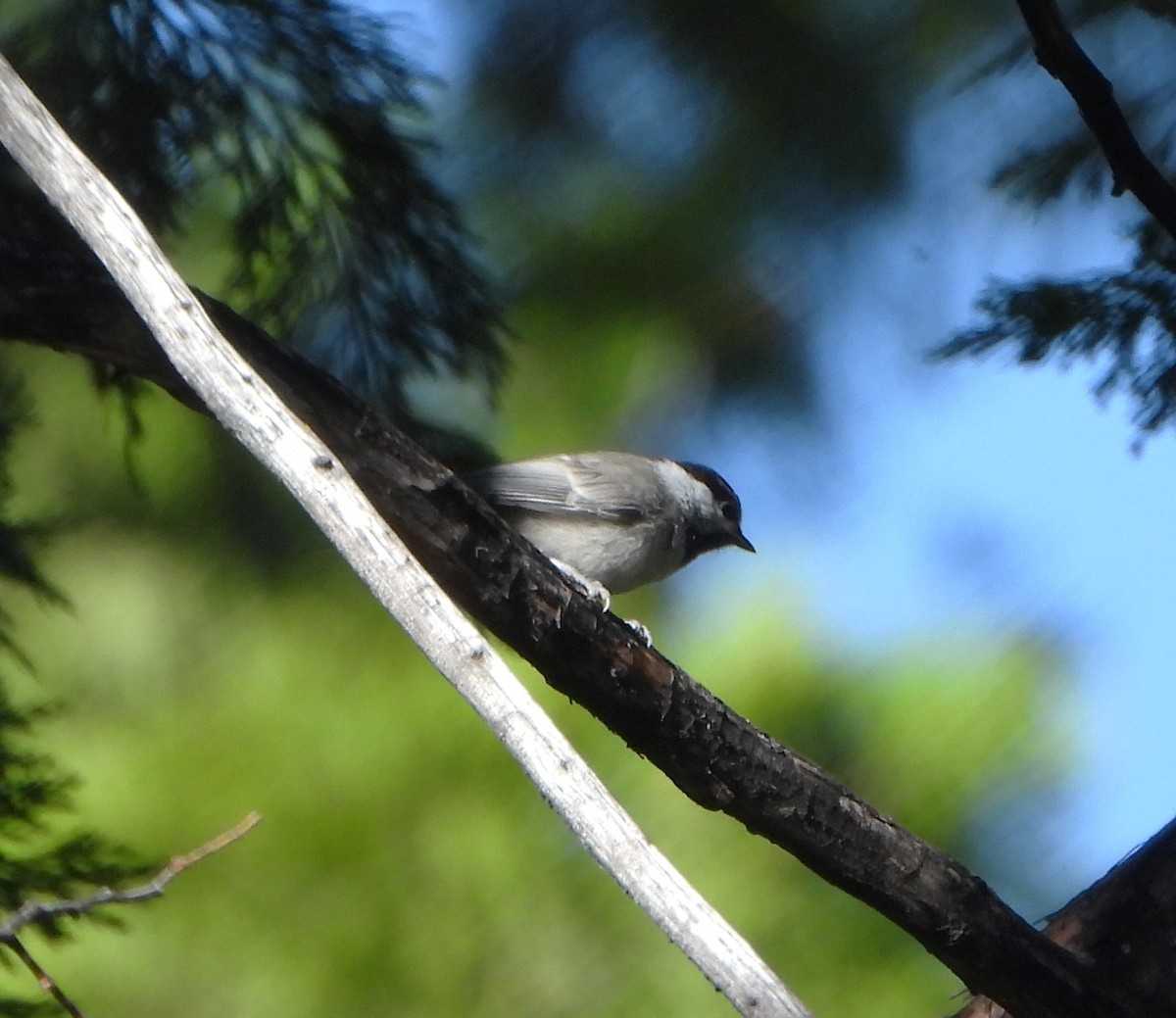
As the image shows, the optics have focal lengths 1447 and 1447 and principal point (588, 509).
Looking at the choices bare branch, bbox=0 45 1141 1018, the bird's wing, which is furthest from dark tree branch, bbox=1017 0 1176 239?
the bird's wing

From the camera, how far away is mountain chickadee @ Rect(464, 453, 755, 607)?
8.10ft

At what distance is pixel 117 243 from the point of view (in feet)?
4.57

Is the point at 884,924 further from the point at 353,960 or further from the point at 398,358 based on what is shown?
the point at 398,358

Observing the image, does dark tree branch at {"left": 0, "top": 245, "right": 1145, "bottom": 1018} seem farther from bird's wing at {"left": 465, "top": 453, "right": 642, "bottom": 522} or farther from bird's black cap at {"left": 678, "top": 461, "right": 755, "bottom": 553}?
bird's black cap at {"left": 678, "top": 461, "right": 755, "bottom": 553}

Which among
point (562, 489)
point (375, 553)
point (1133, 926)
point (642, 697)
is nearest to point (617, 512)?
point (562, 489)

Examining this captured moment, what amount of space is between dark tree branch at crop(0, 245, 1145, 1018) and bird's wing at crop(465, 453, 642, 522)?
2.11 ft

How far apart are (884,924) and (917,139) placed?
1304 mm

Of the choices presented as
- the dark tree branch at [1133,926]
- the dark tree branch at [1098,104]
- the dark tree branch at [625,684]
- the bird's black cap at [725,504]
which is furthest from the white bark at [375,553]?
the bird's black cap at [725,504]

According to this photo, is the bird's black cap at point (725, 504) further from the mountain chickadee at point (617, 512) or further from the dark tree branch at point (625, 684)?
the dark tree branch at point (625, 684)

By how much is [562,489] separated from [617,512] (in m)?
0.17

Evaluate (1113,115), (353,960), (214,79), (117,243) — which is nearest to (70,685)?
(353,960)

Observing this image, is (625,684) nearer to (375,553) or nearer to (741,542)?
(375,553)

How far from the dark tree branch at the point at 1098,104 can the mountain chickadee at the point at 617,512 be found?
1.01 meters

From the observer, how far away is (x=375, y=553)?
1.30 m
